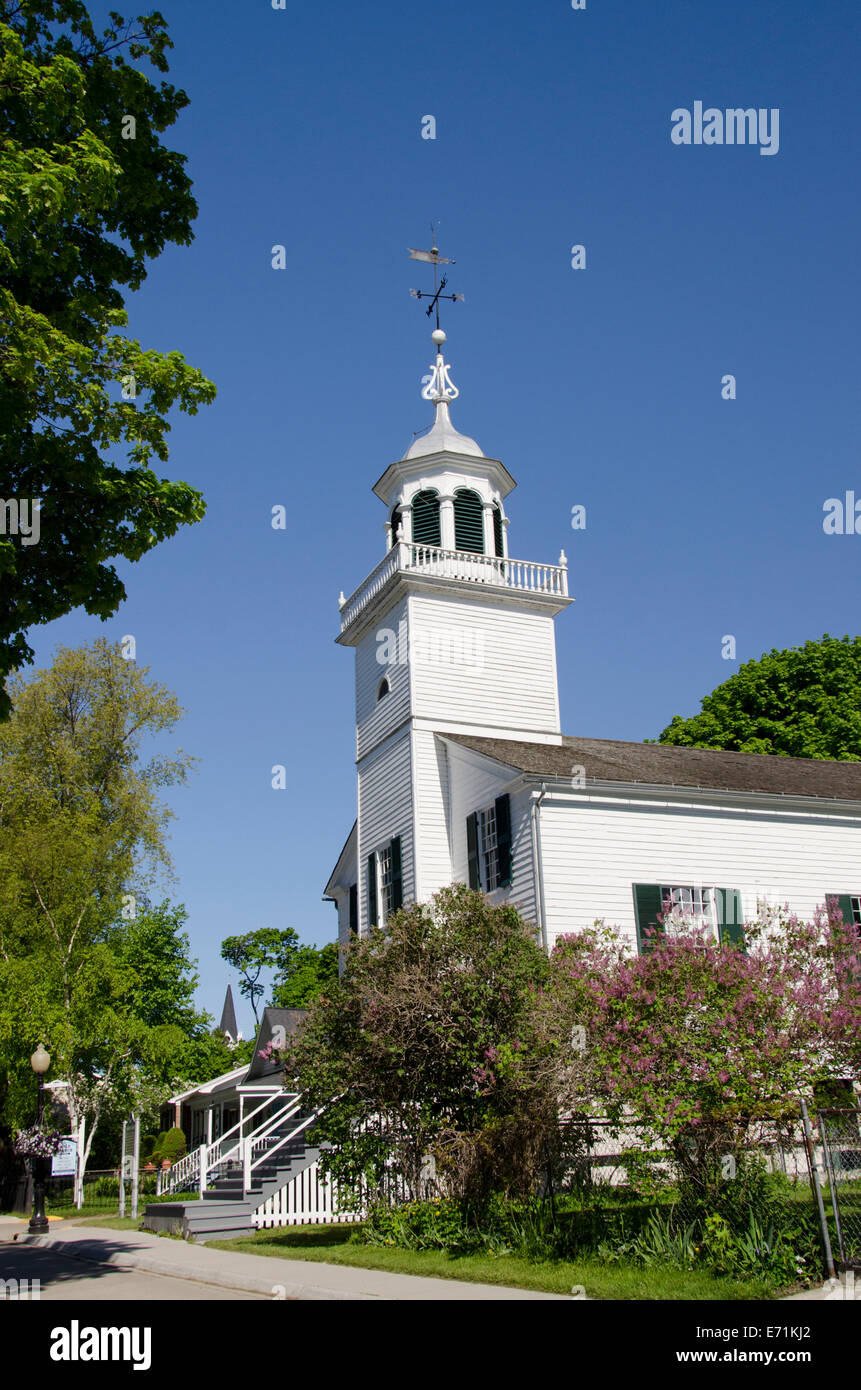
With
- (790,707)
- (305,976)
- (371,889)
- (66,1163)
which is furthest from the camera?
(305,976)

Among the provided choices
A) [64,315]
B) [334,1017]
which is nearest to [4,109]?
[64,315]

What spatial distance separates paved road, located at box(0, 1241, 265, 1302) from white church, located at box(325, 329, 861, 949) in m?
6.03

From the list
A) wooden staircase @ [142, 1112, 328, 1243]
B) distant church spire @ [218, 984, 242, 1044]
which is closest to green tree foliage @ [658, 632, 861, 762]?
wooden staircase @ [142, 1112, 328, 1243]

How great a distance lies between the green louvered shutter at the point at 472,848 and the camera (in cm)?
2116

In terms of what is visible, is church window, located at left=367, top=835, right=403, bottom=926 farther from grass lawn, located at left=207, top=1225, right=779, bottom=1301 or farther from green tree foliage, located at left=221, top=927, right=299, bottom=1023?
green tree foliage, located at left=221, top=927, right=299, bottom=1023

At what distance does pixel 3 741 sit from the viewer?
33844 mm

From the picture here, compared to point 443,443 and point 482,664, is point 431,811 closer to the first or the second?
point 482,664

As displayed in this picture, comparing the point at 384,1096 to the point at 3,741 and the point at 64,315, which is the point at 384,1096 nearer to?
the point at 64,315

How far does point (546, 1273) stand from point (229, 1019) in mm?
98752

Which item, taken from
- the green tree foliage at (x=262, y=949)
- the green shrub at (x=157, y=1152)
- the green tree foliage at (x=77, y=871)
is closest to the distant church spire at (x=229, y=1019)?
the green tree foliage at (x=262, y=949)

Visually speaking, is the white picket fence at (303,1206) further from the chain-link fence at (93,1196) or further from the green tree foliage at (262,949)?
the green tree foliage at (262,949)

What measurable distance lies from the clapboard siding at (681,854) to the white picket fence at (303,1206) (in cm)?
602

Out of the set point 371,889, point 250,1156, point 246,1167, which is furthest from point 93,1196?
point 246,1167

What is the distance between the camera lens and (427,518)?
25.5m
